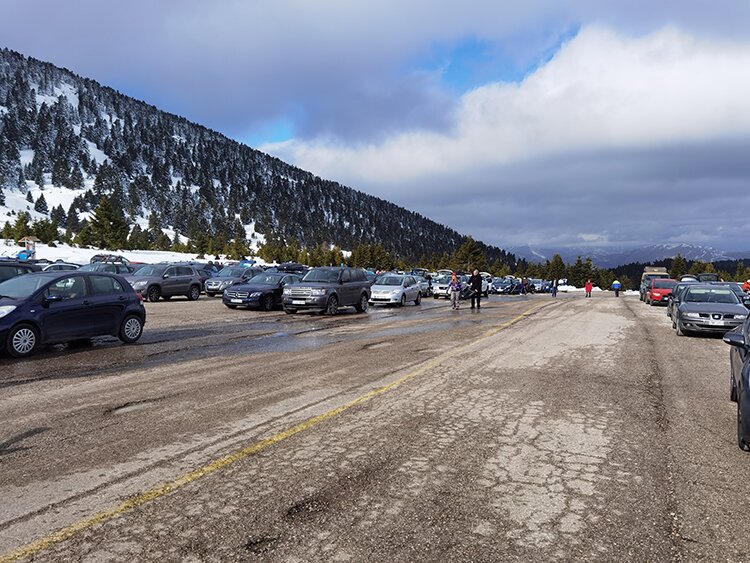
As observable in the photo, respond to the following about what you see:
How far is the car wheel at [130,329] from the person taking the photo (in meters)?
11.6

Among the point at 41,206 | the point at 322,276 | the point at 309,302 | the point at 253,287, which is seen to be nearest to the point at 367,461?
the point at 309,302

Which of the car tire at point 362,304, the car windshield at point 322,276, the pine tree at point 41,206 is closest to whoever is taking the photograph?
the car windshield at point 322,276

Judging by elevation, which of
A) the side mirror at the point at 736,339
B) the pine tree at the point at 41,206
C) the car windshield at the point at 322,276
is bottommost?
the side mirror at the point at 736,339

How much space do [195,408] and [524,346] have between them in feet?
25.0

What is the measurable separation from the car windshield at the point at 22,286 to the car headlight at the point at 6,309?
1.26 feet

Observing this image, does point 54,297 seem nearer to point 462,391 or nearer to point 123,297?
point 123,297

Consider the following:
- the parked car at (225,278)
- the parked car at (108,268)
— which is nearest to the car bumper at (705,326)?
the parked car at (225,278)

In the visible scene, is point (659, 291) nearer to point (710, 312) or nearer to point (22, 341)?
point (710, 312)

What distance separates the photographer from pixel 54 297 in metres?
10.1

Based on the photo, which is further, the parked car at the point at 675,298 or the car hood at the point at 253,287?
the car hood at the point at 253,287

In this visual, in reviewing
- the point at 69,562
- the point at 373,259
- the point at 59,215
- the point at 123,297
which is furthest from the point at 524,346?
the point at 59,215

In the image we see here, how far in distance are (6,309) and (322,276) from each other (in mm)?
12019

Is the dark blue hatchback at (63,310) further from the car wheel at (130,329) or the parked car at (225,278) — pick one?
the parked car at (225,278)

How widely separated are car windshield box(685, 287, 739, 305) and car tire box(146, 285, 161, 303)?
2149 centimetres
